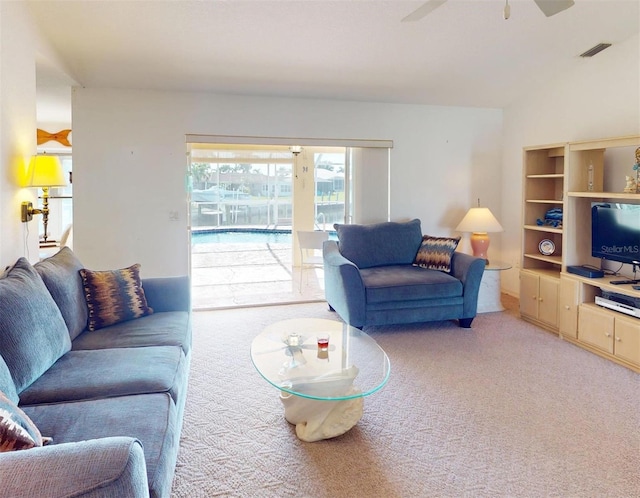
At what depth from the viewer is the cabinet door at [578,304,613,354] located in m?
3.47

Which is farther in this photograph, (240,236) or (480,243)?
(240,236)

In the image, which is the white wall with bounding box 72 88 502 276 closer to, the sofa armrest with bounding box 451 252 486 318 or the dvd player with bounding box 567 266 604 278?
the sofa armrest with bounding box 451 252 486 318

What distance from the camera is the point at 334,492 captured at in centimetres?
197

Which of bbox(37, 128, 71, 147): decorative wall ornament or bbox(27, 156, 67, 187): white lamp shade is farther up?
bbox(37, 128, 71, 147): decorative wall ornament

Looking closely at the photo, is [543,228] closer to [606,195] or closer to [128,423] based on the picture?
[606,195]

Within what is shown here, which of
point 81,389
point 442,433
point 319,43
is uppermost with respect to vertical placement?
point 319,43

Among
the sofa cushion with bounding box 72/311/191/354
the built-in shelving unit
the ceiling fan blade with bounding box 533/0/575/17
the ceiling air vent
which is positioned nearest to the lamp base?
the built-in shelving unit

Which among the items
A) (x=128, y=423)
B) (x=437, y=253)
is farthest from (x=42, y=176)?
(x=437, y=253)

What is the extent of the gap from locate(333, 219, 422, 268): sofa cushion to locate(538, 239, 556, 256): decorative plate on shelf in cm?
116

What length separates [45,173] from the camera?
2.94 meters

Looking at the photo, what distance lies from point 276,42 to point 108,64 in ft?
4.92

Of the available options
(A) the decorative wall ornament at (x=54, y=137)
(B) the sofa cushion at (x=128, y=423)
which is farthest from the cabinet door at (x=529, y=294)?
(A) the decorative wall ornament at (x=54, y=137)

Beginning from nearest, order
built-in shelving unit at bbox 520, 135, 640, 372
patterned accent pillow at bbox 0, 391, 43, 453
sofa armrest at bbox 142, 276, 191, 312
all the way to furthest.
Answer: patterned accent pillow at bbox 0, 391, 43, 453 → sofa armrest at bbox 142, 276, 191, 312 → built-in shelving unit at bbox 520, 135, 640, 372

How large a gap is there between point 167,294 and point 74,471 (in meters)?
2.13
